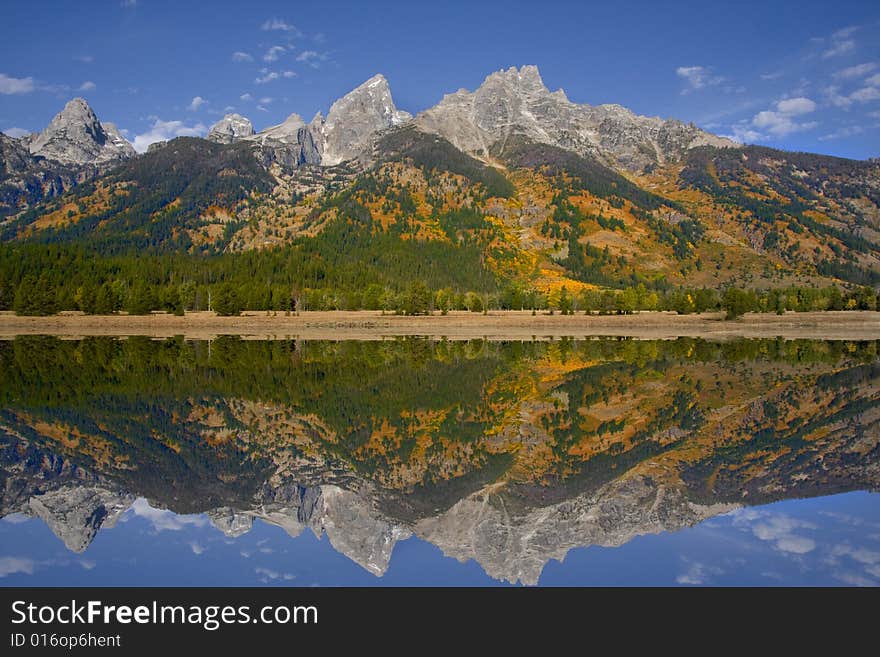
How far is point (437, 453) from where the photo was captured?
22891mm

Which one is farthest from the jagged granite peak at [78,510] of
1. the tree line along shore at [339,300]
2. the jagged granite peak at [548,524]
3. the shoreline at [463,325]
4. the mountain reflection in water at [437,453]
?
the tree line along shore at [339,300]

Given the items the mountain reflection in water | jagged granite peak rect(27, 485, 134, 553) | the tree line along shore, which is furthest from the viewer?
the tree line along shore

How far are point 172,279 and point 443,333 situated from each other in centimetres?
7768

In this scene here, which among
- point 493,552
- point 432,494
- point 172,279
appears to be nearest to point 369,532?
point 493,552

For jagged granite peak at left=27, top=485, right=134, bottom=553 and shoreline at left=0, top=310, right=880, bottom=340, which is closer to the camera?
jagged granite peak at left=27, top=485, right=134, bottom=553

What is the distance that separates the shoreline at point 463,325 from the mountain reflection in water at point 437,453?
213ft

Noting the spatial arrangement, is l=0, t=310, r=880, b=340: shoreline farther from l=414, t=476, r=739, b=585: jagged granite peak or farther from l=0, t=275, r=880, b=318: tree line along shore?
l=414, t=476, r=739, b=585: jagged granite peak

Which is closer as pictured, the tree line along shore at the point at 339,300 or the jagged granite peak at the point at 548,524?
the jagged granite peak at the point at 548,524

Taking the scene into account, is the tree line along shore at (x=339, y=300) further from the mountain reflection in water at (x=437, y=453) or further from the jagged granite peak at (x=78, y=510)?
the jagged granite peak at (x=78, y=510)

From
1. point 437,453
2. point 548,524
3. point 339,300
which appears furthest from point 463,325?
point 548,524

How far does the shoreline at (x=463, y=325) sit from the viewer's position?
108 metres

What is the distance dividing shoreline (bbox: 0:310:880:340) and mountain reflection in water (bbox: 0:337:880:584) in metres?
64.9

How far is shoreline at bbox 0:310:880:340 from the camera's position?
108 m

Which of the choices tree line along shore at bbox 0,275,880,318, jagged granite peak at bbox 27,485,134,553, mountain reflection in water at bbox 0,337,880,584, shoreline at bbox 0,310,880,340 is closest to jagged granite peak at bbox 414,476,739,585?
mountain reflection in water at bbox 0,337,880,584
